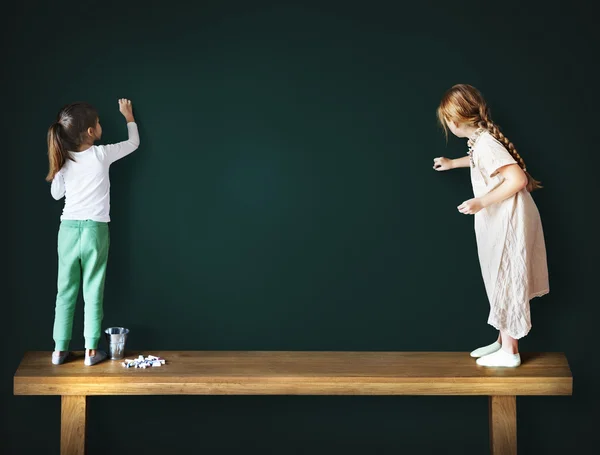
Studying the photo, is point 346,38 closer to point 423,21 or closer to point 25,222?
point 423,21

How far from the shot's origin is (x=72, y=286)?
11.0ft

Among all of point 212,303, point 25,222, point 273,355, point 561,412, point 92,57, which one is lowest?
point 561,412

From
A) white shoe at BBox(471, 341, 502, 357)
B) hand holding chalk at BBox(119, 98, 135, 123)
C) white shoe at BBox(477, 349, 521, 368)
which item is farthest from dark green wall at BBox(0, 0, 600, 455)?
white shoe at BBox(477, 349, 521, 368)

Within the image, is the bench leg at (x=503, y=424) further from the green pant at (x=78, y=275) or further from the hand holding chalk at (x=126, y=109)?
the hand holding chalk at (x=126, y=109)

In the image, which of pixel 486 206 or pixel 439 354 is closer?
pixel 486 206

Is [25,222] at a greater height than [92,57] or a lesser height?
lesser

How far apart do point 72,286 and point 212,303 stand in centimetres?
62

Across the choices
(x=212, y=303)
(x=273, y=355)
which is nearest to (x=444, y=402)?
(x=273, y=355)

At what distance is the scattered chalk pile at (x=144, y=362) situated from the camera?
10.9ft

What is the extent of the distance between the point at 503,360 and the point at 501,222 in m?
0.58

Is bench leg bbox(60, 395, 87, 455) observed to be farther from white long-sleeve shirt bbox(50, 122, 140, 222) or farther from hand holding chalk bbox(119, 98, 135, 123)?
hand holding chalk bbox(119, 98, 135, 123)

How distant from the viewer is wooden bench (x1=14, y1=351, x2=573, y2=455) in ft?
10.4

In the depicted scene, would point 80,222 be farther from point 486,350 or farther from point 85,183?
point 486,350

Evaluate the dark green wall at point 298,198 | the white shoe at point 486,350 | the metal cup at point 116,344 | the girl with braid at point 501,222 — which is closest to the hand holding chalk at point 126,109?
the dark green wall at point 298,198
